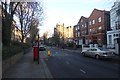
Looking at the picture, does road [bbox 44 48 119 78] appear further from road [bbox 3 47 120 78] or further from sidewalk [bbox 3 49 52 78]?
sidewalk [bbox 3 49 52 78]

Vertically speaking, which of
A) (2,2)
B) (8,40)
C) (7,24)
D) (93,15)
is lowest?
(8,40)

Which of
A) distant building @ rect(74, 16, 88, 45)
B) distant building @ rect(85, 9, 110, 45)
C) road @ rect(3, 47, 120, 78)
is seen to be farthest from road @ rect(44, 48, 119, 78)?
distant building @ rect(74, 16, 88, 45)

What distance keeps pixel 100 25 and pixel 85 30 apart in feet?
48.8

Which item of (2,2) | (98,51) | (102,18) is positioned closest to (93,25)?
(102,18)

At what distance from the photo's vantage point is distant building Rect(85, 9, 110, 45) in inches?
2281

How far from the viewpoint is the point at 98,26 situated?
62562 mm

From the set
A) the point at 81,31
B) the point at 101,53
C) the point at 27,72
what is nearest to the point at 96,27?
the point at 81,31

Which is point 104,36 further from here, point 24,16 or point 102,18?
point 24,16

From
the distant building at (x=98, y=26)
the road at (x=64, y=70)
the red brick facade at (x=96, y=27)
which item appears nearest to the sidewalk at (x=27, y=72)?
the road at (x=64, y=70)

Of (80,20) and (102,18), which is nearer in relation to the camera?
(102,18)

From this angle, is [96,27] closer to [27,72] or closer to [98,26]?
[98,26]

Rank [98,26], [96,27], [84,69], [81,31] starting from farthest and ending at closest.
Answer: [81,31] < [96,27] < [98,26] < [84,69]

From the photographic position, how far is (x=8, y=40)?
72.9ft

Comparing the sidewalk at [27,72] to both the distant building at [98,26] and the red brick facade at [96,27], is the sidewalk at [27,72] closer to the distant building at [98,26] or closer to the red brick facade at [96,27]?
the distant building at [98,26]
